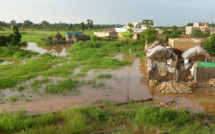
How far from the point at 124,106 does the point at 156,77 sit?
3796mm

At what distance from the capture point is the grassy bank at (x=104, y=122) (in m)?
5.18

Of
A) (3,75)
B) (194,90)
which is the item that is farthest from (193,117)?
(3,75)

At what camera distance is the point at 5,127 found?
531 centimetres

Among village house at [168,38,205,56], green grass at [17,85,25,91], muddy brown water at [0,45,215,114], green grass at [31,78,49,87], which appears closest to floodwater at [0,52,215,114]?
muddy brown water at [0,45,215,114]

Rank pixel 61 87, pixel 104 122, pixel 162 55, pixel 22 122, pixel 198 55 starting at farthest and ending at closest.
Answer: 1. pixel 198 55
2. pixel 162 55
3. pixel 61 87
4. pixel 104 122
5. pixel 22 122

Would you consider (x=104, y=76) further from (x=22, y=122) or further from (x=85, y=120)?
(x=22, y=122)

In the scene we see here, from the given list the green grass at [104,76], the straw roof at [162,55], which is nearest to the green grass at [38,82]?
the green grass at [104,76]

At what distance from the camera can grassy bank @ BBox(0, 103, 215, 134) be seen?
17.0 ft

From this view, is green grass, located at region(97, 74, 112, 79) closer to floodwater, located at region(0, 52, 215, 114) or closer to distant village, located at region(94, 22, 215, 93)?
floodwater, located at region(0, 52, 215, 114)

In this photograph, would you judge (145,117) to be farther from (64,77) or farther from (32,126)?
(64,77)

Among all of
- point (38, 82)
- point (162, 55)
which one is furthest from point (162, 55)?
point (38, 82)

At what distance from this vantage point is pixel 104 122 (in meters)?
5.83

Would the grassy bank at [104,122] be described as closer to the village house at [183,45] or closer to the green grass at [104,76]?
the green grass at [104,76]

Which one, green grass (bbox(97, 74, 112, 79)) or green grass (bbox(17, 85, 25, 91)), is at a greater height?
green grass (bbox(97, 74, 112, 79))
